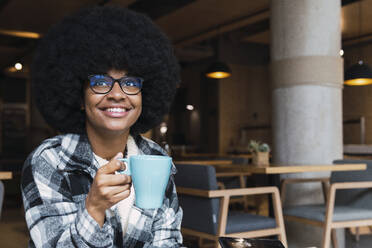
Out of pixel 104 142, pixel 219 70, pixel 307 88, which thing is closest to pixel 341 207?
pixel 307 88

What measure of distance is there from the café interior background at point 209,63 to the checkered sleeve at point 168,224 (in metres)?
5.49

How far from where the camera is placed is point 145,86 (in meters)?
1.30

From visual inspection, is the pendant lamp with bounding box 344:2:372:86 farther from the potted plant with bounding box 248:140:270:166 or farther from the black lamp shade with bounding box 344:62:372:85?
the potted plant with bounding box 248:140:270:166

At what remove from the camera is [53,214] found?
100 cm

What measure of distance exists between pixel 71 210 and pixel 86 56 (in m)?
0.39

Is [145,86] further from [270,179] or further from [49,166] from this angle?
[270,179]

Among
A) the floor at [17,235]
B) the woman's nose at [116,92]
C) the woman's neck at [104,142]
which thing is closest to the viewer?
the woman's nose at [116,92]

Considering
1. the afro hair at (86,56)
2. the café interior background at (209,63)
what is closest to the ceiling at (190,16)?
the café interior background at (209,63)

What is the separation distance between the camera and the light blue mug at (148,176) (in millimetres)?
811

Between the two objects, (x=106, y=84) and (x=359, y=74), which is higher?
(x=359, y=74)

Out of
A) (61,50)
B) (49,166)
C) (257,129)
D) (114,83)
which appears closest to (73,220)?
(49,166)

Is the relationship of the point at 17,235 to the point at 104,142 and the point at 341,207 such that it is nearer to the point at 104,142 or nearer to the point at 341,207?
Result: the point at 341,207

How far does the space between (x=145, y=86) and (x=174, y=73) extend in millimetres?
103

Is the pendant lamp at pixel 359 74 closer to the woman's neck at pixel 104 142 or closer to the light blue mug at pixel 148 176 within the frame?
the woman's neck at pixel 104 142
